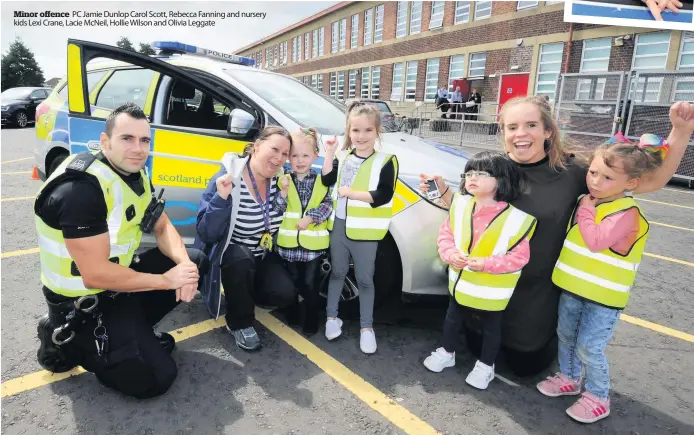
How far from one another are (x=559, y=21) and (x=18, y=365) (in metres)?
18.3

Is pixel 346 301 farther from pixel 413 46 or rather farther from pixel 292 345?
pixel 413 46

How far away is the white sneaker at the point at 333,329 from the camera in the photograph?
278 cm

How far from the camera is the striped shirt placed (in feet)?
8.71

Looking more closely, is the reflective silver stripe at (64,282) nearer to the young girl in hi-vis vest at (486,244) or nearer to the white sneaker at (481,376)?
the young girl in hi-vis vest at (486,244)

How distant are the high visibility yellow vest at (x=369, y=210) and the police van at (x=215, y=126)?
7cm

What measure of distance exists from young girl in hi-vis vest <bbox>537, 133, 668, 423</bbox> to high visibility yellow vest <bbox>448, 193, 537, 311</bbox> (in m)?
0.24

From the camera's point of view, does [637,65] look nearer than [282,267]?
No

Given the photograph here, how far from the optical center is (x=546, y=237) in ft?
7.41

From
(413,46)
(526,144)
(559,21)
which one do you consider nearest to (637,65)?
(559,21)

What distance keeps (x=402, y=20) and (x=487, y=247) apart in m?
24.6

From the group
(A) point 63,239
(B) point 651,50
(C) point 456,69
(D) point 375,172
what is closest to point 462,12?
(C) point 456,69

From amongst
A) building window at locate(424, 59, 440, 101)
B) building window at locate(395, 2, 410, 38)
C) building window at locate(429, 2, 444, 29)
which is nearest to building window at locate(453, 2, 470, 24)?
building window at locate(429, 2, 444, 29)

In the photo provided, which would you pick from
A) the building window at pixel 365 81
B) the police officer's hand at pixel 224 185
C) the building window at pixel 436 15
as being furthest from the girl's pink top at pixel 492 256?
the building window at pixel 365 81

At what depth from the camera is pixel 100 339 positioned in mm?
2125
